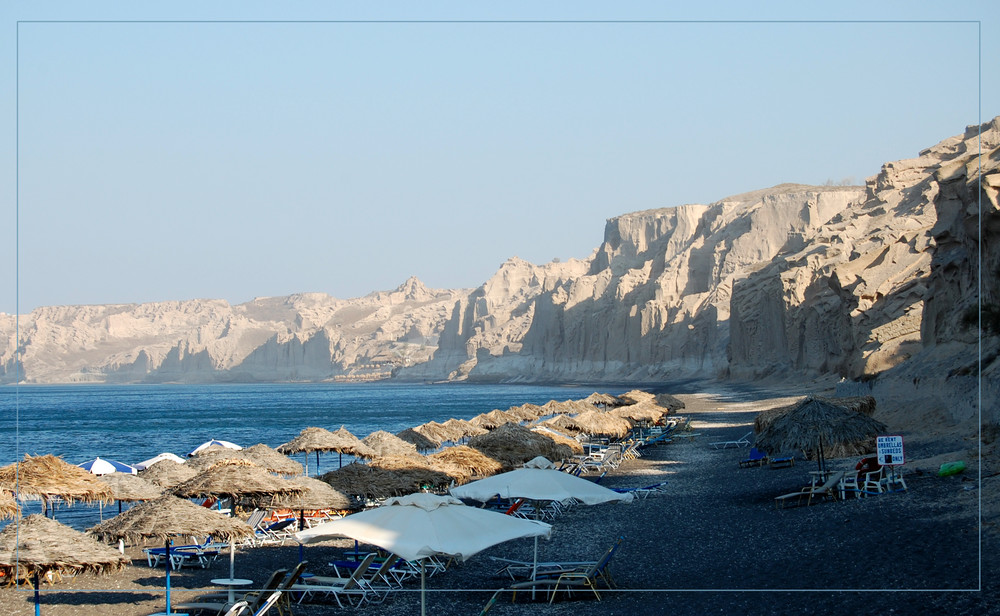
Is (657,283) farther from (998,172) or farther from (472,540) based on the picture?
(472,540)

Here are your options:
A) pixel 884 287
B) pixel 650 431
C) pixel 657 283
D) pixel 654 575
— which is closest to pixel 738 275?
pixel 657 283

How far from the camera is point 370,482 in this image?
16812mm

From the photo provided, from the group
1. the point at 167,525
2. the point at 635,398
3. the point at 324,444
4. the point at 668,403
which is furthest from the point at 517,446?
the point at 668,403

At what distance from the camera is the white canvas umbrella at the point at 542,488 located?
1440 centimetres

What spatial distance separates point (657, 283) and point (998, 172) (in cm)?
9456

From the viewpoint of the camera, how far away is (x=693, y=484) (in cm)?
2272

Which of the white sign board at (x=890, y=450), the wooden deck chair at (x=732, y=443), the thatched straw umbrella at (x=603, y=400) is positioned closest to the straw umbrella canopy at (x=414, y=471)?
the white sign board at (x=890, y=450)

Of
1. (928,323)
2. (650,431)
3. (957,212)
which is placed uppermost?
(957,212)

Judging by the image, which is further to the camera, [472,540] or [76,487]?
[76,487]

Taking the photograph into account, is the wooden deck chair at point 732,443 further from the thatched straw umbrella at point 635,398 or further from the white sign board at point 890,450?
the white sign board at point 890,450

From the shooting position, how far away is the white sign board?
50.4 ft

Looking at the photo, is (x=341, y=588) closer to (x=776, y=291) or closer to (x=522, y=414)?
(x=522, y=414)

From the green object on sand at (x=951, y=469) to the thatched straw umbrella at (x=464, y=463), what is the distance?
366 inches

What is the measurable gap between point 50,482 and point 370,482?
5177mm
